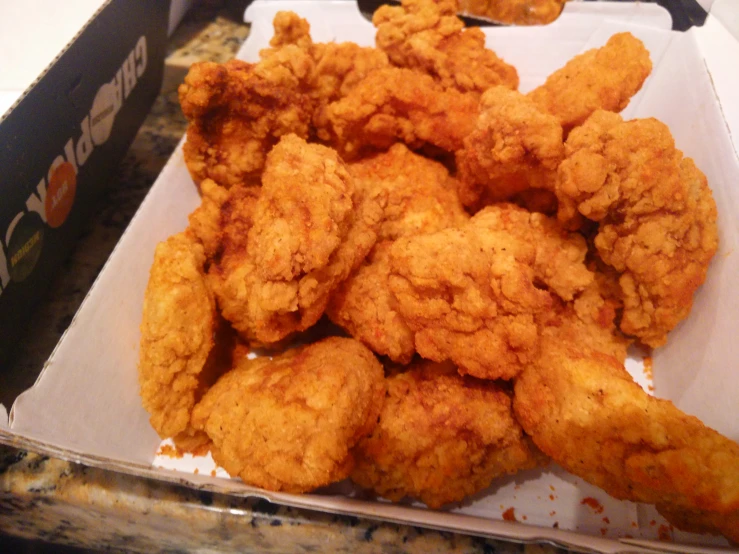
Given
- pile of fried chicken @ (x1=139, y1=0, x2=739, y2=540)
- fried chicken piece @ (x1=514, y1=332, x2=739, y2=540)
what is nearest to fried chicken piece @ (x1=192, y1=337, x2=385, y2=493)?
pile of fried chicken @ (x1=139, y1=0, x2=739, y2=540)

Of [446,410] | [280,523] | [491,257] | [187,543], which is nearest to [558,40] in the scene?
[491,257]

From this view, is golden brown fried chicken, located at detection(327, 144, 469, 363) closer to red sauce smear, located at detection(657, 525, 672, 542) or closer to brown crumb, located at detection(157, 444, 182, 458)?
brown crumb, located at detection(157, 444, 182, 458)

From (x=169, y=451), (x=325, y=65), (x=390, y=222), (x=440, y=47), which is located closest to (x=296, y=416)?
(x=169, y=451)

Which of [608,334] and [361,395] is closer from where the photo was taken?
[361,395]

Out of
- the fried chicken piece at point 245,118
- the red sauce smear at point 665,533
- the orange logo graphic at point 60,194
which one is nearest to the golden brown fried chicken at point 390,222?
the fried chicken piece at point 245,118

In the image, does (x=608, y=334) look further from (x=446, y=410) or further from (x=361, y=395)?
(x=361, y=395)
